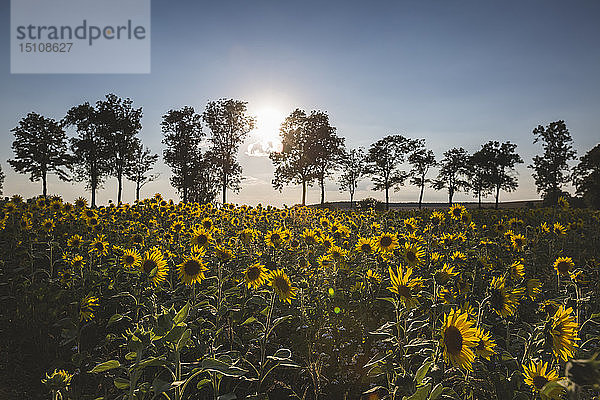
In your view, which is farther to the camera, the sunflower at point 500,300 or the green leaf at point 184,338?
the sunflower at point 500,300

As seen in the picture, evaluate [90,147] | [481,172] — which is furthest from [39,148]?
[481,172]

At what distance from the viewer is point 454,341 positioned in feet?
6.26

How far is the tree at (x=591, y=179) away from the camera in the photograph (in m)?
26.1

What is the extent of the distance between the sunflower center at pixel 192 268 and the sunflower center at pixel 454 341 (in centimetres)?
217

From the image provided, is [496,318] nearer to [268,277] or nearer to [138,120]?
[268,277]

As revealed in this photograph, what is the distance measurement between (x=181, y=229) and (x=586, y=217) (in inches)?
515

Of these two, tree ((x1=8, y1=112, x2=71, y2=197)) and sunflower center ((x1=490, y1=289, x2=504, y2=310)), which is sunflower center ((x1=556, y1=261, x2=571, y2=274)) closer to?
sunflower center ((x1=490, y1=289, x2=504, y2=310))

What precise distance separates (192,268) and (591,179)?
33560 mm

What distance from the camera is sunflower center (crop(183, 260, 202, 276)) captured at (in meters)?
3.29

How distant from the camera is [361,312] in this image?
4.13m

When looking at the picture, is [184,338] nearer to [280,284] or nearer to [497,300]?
[280,284]

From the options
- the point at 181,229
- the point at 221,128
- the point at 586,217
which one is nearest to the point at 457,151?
the point at 221,128

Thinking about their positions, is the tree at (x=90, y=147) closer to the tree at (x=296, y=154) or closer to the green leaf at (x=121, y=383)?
the tree at (x=296, y=154)

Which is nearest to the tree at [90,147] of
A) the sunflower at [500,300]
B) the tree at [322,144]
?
the tree at [322,144]
